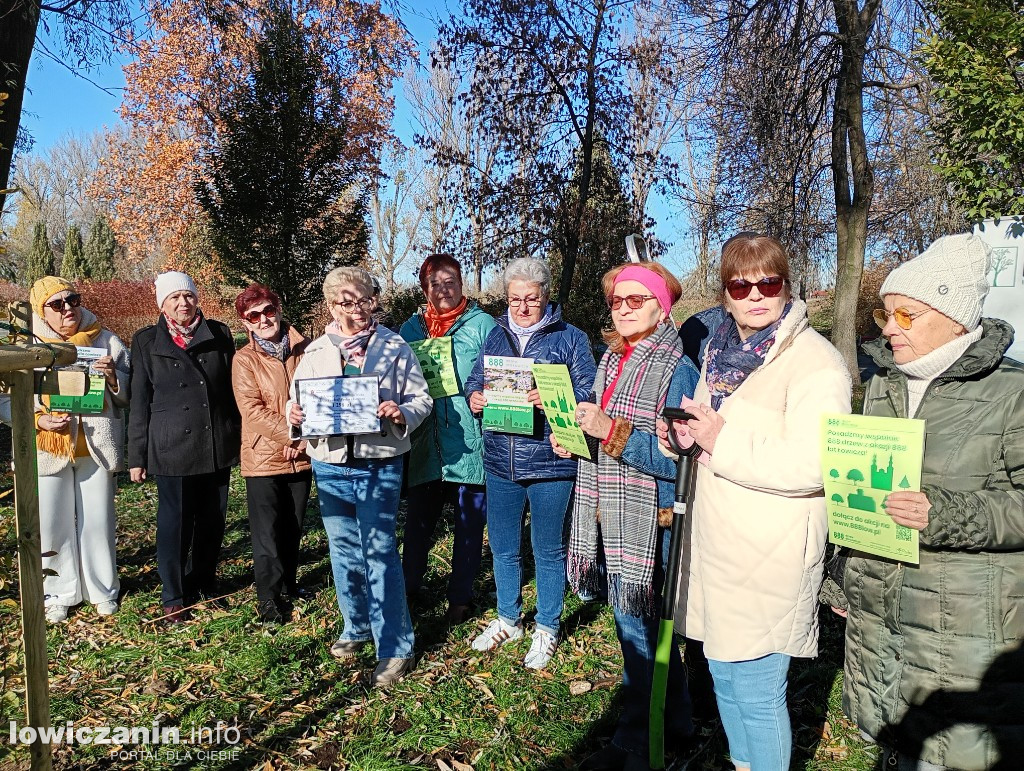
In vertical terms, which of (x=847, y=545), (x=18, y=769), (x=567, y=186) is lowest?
(x=18, y=769)

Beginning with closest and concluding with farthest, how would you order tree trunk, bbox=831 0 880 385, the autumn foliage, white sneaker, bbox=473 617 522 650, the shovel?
the shovel < white sneaker, bbox=473 617 522 650 < tree trunk, bbox=831 0 880 385 < the autumn foliage

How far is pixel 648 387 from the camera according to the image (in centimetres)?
321

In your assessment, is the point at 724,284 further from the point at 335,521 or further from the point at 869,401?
the point at 335,521

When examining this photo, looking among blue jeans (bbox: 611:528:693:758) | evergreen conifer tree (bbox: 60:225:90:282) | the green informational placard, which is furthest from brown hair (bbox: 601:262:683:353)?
evergreen conifer tree (bbox: 60:225:90:282)

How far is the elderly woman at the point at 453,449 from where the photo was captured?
15.4ft

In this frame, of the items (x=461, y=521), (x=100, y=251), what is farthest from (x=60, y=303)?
(x=100, y=251)

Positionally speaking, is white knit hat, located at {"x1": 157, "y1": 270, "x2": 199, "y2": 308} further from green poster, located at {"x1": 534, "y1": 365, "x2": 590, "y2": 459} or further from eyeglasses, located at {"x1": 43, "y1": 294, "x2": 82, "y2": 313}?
green poster, located at {"x1": 534, "y1": 365, "x2": 590, "y2": 459}

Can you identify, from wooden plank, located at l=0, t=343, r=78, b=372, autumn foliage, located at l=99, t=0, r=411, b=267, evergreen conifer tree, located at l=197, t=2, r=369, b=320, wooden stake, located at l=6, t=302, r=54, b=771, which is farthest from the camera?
autumn foliage, located at l=99, t=0, r=411, b=267

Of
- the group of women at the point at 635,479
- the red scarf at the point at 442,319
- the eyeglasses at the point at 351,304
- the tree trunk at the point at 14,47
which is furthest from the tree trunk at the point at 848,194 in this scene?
the tree trunk at the point at 14,47

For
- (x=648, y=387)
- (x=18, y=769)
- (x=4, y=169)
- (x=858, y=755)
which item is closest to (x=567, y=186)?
(x=4, y=169)

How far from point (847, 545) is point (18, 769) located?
3.00 metres

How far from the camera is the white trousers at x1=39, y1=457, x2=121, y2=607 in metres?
4.72

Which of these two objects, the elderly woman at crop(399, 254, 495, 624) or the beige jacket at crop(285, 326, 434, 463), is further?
the elderly woman at crop(399, 254, 495, 624)

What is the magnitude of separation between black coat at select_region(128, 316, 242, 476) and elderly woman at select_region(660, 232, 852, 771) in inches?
135
